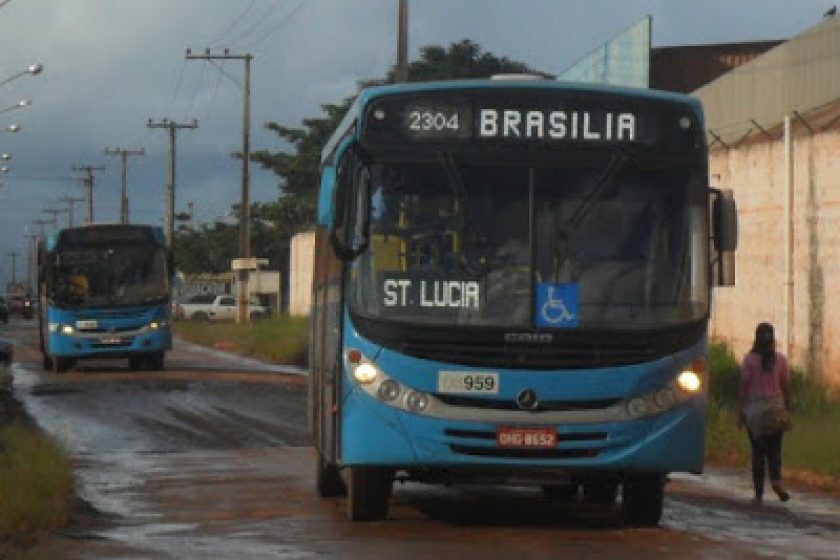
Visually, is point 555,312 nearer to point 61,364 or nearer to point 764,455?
point 764,455

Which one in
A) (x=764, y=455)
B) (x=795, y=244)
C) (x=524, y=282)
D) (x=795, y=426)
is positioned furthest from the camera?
(x=795, y=244)

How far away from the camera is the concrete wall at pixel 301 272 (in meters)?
73.2

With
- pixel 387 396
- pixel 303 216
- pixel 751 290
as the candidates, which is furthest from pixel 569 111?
pixel 303 216

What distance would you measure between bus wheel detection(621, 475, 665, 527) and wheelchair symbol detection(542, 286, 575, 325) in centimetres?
146

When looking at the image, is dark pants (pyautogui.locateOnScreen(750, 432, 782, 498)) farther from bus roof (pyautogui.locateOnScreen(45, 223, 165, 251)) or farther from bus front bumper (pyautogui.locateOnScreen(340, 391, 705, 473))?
bus roof (pyautogui.locateOnScreen(45, 223, 165, 251))

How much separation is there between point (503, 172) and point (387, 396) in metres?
1.75

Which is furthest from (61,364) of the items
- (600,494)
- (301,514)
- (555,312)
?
(555,312)

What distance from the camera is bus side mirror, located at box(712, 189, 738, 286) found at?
12633 mm

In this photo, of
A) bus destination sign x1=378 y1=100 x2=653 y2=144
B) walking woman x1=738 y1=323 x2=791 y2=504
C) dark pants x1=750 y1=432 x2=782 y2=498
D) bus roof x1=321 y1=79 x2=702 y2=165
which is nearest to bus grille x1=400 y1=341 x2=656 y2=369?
bus destination sign x1=378 y1=100 x2=653 y2=144

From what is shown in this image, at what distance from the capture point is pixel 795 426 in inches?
846

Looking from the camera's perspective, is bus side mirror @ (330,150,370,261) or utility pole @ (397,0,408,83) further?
utility pole @ (397,0,408,83)

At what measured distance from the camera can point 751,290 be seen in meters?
28.1

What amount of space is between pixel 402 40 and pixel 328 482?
22630mm

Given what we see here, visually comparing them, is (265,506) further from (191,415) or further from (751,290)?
(751,290)
